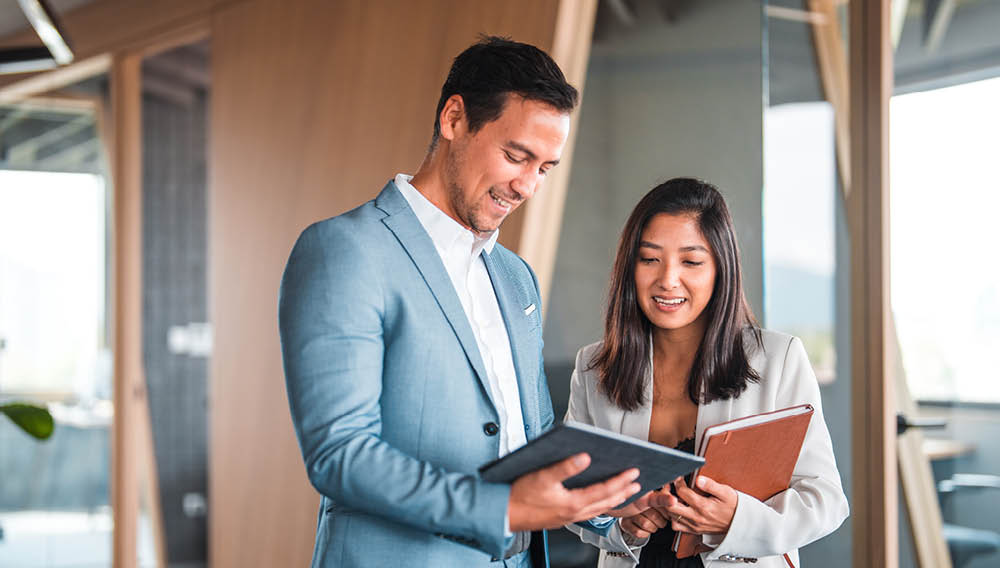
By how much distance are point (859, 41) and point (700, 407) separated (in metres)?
1.25

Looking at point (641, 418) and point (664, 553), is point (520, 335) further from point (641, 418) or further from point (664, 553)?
point (664, 553)

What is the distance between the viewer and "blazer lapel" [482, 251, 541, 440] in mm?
1585

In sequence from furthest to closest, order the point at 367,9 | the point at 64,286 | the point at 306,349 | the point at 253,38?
1. the point at 64,286
2. the point at 253,38
3. the point at 367,9
4. the point at 306,349

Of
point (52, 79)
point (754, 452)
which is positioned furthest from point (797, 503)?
point (52, 79)

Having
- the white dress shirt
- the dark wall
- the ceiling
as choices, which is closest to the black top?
the white dress shirt

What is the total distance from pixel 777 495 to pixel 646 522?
246 mm

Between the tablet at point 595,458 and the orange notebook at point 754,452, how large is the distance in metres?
0.18

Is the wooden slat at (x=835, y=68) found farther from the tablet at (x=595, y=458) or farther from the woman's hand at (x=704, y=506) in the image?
the tablet at (x=595, y=458)

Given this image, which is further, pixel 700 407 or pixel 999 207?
pixel 999 207

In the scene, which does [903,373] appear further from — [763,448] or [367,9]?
[367,9]

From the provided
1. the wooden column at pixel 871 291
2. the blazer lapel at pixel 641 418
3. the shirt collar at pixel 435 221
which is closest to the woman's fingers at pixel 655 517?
the blazer lapel at pixel 641 418

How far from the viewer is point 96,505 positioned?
4.96 m

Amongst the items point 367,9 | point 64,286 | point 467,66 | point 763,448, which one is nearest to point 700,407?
point 763,448

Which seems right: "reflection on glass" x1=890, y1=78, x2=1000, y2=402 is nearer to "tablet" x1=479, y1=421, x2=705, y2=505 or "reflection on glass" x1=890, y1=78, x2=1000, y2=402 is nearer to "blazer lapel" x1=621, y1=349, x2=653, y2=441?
"blazer lapel" x1=621, y1=349, x2=653, y2=441
